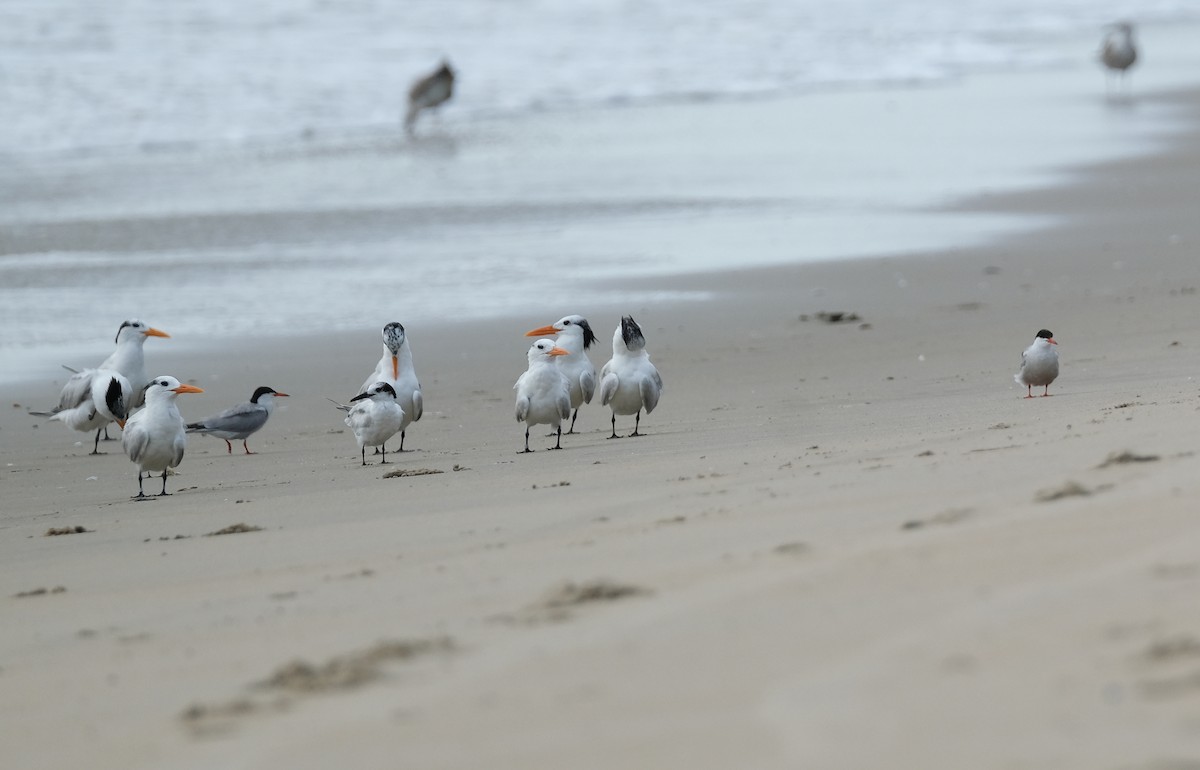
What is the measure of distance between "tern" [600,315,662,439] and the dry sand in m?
0.21

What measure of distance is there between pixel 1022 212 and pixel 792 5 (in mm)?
26495

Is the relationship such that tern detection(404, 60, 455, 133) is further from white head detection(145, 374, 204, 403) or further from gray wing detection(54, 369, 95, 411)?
white head detection(145, 374, 204, 403)

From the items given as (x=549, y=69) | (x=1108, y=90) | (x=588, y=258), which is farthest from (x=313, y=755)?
(x=549, y=69)

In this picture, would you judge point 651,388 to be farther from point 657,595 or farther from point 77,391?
point 657,595

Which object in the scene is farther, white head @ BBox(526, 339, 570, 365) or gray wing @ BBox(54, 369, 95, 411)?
gray wing @ BBox(54, 369, 95, 411)

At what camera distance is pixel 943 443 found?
6871 millimetres

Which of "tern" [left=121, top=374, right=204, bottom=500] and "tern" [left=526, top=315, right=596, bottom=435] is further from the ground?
"tern" [left=526, top=315, right=596, bottom=435]

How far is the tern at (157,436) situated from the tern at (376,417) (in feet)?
3.01

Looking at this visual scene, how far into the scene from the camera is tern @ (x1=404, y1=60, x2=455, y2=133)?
26.9m

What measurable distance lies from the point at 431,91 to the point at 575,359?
18326 mm

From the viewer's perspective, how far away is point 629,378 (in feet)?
30.4

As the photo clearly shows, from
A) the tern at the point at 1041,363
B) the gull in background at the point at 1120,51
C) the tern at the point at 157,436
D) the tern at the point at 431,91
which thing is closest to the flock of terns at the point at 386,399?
the tern at the point at 157,436

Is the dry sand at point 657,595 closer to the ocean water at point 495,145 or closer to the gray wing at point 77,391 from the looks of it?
the gray wing at point 77,391

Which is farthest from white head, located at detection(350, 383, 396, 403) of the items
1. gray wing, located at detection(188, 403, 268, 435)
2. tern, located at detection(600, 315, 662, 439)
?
tern, located at detection(600, 315, 662, 439)
